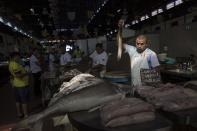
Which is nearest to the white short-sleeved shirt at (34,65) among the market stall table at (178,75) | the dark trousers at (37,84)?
the dark trousers at (37,84)

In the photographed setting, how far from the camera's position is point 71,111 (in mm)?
2668

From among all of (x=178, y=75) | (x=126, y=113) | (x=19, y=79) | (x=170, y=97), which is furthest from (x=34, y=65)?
(x=126, y=113)

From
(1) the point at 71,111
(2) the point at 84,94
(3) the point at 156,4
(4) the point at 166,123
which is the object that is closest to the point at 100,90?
(2) the point at 84,94

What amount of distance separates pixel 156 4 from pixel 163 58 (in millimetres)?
10059

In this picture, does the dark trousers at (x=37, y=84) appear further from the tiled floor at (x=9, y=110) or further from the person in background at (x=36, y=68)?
the tiled floor at (x=9, y=110)

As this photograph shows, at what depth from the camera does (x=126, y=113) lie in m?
2.33

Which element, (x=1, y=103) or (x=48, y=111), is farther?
(x=1, y=103)

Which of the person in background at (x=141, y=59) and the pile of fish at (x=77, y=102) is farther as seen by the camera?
the person in background at (x=141, y=59)

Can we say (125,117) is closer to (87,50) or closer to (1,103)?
(1,103)

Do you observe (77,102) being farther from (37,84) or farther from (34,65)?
(37,84)

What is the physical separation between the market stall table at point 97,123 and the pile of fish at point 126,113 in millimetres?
39

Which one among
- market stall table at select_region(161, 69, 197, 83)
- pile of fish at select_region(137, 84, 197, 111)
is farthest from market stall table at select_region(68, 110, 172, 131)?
market stall table at select_region(161, 69, 197, 83)

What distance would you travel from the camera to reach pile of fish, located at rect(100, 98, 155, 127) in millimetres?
2270

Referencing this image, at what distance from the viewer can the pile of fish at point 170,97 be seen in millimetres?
2424
